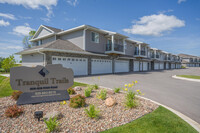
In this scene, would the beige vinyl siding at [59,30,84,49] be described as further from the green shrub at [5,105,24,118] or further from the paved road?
the green shrub at [5,105,24,118]

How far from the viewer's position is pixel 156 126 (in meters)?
3.25

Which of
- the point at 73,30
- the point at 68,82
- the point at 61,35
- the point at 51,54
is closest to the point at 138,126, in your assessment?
the point at 68,82

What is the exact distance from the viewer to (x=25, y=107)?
418 cm

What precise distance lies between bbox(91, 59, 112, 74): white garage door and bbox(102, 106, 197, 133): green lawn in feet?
43.8

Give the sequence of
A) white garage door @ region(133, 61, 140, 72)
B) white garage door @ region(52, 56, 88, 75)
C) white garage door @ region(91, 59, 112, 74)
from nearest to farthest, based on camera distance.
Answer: white garage door @ region(52, 56, 88, 75), white garage door @ region(91, 59, 112, 74), white garage door @ region(133, 61, 140, 72)

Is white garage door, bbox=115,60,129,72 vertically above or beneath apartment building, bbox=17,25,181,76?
beneath

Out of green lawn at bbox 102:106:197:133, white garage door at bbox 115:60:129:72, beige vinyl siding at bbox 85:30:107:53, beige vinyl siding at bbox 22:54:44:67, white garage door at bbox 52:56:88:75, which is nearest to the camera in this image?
green lawn at bbox 102:106:197:133

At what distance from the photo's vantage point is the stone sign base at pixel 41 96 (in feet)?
12.8

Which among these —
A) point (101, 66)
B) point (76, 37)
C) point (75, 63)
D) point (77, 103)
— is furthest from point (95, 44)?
point (77, 103)

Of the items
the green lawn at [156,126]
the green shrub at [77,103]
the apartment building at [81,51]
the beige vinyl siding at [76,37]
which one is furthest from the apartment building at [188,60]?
the green shrub at [77,103]

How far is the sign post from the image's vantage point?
384 centimetres

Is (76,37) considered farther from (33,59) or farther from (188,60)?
(188,60)

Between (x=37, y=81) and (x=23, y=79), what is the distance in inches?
16.7

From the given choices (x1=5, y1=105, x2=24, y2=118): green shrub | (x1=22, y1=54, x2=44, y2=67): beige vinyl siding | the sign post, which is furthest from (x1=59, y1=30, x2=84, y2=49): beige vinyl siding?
(x1=5, y1=105, x2=24, y2=118): green shrub
